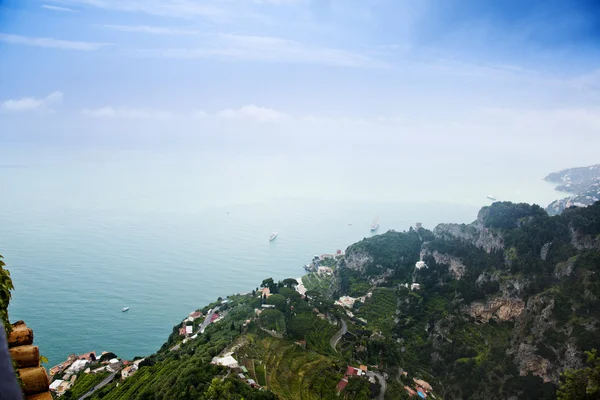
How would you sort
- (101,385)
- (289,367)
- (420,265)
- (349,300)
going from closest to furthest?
(289,367) < (101,385) < (349,300) < (420,265)

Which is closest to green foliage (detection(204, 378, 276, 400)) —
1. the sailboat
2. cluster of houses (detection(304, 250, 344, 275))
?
cluster of houses (detection(304, 250, 344, 275))

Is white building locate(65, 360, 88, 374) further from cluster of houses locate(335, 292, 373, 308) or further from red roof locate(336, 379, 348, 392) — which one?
cluster of houses locate(335, 292, 373, 308)

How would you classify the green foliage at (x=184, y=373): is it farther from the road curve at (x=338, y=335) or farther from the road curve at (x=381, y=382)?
the road curve at (x=381, y=382)

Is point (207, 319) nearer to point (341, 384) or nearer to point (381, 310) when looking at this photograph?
point (341, 384)

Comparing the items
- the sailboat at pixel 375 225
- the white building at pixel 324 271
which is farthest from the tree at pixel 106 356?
the sailboat at pixel 375 225

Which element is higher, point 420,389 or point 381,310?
point 381,310

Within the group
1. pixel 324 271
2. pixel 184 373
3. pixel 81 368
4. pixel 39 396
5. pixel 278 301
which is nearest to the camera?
pixel 39 396

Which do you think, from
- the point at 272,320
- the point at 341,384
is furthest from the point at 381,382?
the point at 272,320

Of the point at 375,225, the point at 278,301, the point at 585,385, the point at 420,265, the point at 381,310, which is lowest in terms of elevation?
the point at 381,310
